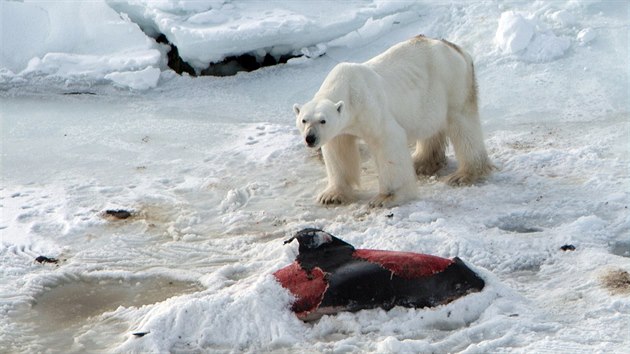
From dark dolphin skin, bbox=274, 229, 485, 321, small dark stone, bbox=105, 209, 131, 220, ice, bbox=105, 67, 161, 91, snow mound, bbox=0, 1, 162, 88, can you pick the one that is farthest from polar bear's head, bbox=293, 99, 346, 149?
snow mound, bbox=0, 1, 162, 88

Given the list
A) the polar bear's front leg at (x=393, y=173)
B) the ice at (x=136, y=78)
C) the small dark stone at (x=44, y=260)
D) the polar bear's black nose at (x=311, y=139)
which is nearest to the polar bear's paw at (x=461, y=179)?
the polar bear's front leg at (x=393, y=173)

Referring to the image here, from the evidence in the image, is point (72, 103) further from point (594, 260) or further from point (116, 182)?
point (594, 260)

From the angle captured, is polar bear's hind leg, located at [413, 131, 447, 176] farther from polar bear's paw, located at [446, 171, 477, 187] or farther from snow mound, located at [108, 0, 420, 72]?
snow mound, located at [108, 0, 420, 72]

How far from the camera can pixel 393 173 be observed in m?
6.46

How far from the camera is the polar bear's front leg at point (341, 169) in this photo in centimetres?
661

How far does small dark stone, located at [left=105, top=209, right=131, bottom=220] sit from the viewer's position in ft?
21.2

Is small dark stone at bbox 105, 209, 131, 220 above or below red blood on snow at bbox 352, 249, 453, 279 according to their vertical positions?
below

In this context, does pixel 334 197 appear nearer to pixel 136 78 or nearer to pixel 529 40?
pixel 529 40

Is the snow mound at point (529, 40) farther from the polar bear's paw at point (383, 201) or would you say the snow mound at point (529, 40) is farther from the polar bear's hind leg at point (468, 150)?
the polar bear's paw at point (383, 201)

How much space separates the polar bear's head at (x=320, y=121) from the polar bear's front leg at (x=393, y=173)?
1.43 feet

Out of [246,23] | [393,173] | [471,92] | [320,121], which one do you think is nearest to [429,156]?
[471,92]

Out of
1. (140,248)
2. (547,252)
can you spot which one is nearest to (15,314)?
(140,248)

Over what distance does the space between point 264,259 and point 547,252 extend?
1644 mm

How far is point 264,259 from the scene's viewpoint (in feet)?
18.5
